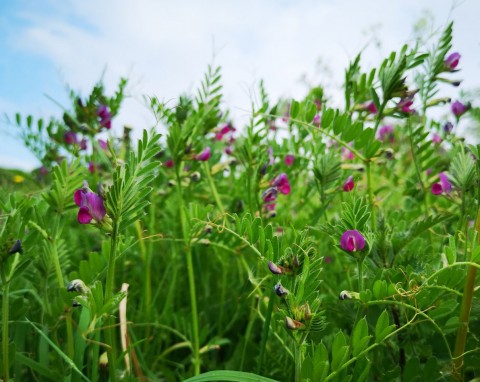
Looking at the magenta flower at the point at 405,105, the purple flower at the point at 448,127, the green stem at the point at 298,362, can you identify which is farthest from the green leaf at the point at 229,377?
the purple flower at the point at 448,127

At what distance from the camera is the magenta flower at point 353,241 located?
0.96 m

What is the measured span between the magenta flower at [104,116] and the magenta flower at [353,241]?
112cm

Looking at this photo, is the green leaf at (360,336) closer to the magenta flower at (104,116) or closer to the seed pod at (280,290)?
the seed pod at (280,290)

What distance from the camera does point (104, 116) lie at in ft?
5.92

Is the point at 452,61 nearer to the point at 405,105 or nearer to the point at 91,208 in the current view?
the point at 405,105

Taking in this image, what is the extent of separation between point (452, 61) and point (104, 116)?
1.15 m

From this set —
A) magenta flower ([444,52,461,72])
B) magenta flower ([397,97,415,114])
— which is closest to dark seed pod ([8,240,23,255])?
magenta flower ([397,97,415,114])

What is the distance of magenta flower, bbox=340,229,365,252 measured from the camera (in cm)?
96

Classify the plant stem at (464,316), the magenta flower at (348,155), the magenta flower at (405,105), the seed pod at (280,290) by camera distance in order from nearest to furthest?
the seed pod at (280,290)
the plant stem at (464,316)
the magenta flower at (405,105)
the magenta flower at (348,155)

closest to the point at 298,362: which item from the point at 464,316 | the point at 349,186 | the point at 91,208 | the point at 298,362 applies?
the point at 298,362

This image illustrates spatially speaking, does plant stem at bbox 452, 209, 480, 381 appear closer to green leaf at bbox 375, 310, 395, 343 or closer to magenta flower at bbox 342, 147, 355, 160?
green leaf at bbox 375, 310, 395, 343

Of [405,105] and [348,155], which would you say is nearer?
[405,105]

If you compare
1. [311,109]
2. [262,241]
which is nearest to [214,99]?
[311,109]

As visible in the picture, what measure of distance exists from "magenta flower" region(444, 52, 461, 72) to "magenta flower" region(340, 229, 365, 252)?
0.77 metres
